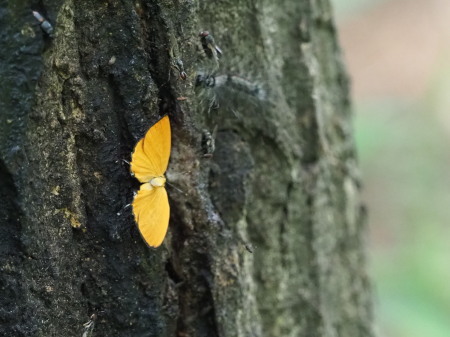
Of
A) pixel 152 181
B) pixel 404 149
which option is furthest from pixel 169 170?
pixel 404 149

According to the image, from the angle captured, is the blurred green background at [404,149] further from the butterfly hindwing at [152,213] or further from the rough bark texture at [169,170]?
the butterfly hindwing at [152,213]

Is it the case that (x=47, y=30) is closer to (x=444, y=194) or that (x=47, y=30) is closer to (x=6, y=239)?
(x=6, y=239)

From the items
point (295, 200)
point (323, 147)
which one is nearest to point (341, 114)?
point (323, 147)

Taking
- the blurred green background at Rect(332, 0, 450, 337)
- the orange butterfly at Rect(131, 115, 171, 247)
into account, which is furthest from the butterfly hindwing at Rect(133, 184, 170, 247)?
the blurred green background at Rect(332, 0, 450, 337)

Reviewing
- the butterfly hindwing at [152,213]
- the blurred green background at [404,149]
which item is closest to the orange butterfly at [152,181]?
the butterfly hindwing at [152,213]

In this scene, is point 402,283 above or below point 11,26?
below

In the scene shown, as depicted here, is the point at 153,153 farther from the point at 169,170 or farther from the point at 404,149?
the point at 404,149
